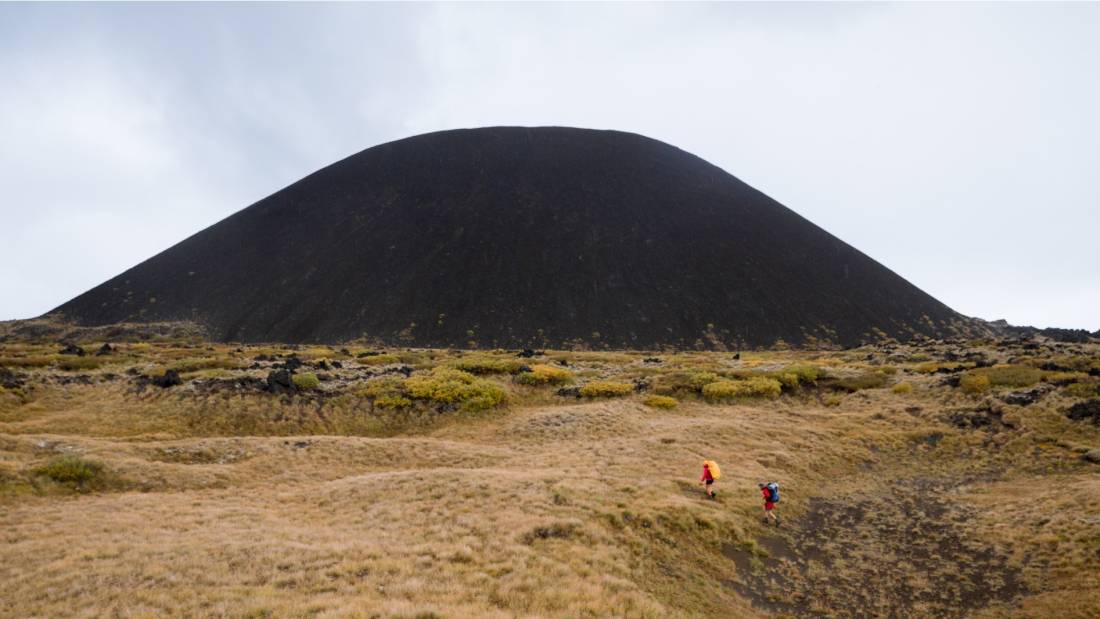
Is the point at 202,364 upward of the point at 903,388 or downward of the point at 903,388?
upward

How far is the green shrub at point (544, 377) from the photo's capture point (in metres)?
35.6

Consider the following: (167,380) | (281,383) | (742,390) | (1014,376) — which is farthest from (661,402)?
(167,380)

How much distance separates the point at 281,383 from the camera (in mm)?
29969

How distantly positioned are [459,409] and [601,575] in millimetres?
19512

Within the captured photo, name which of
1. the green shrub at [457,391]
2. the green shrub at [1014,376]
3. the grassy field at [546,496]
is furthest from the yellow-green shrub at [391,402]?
the green shrub at [1014,376]

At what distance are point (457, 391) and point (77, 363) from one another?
1092 inches

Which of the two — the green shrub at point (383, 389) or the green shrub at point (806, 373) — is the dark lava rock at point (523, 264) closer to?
the green shrub at point (806, 373)

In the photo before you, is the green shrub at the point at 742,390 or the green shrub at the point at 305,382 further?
the green shrub at the point at 742,390

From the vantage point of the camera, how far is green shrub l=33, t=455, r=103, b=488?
16.8 metres

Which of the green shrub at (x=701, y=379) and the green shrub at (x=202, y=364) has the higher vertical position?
the green shrub at (x=202, y=364)

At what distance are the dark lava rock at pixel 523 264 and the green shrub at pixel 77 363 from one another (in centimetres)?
3184

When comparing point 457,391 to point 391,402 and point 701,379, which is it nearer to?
point 391,402

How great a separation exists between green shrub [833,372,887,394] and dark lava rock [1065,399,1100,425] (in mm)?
9618

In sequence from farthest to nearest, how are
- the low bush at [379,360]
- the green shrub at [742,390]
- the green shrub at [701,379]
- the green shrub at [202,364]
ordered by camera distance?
the low bush at [379,360], the green shrub at [202,364], the green shrub at [701,379], the green shrub at [742,390]
